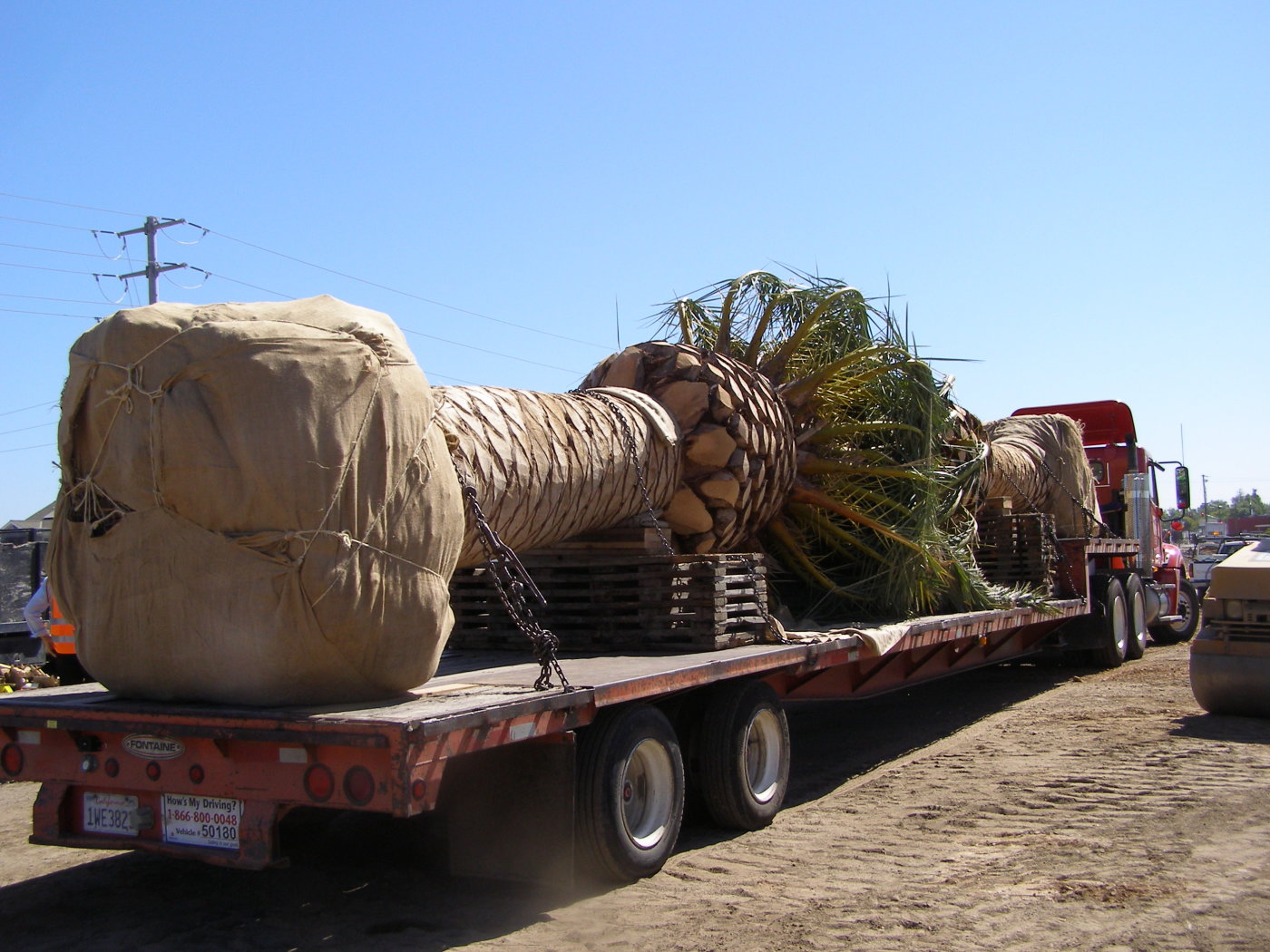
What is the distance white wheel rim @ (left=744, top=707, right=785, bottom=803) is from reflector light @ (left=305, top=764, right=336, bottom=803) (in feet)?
9.72

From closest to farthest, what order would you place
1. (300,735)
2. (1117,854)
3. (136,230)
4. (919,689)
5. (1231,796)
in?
(300,735) < (1117,854) < (1231,796) < (919,689) < (136,230)

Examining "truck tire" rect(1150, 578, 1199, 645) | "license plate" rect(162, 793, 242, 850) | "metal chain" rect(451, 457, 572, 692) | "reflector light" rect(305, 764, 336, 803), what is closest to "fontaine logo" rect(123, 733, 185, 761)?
"license plate" rect(162, 793, 242, 850)

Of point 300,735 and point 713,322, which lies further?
point 713,322

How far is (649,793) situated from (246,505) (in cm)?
247

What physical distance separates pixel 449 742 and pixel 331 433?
123cm

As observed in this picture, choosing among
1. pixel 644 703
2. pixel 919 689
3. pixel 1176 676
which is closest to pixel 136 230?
pixel 919 689

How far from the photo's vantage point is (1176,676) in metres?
13.0

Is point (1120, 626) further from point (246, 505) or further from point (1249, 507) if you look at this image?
point (1249, 507)

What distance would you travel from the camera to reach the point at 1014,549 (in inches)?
460

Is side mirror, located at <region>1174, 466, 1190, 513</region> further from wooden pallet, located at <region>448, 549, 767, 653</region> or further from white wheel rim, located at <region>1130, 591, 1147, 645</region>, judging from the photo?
wooden pallet, located at <region>448, 549, 767, 653</region>

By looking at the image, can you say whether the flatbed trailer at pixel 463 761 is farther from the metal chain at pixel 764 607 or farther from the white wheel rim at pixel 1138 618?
the white wheel rim at pixel 1138 618

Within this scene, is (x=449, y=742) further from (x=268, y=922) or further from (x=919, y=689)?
(x=919, y=689)

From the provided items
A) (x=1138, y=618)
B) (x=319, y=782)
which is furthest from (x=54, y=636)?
(x=1138, y=618)

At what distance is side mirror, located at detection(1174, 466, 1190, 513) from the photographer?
54.6ft
